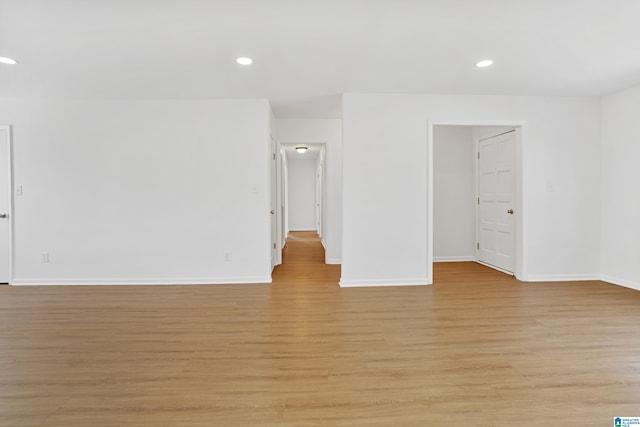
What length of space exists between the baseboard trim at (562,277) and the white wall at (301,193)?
7988 mm

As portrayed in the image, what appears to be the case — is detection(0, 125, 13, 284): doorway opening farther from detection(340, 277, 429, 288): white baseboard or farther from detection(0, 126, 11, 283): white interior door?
detection(340, 277, 429, 288): white baseboard

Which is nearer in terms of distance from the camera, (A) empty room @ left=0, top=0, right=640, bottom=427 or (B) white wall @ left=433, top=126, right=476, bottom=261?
(A) empty room @ left=0, top=0, right=640, bottom=427

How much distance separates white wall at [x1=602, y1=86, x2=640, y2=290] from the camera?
407 cm

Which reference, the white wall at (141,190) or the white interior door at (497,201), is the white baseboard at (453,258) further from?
the white wall at (141,190)

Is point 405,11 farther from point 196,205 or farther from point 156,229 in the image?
point 156,229

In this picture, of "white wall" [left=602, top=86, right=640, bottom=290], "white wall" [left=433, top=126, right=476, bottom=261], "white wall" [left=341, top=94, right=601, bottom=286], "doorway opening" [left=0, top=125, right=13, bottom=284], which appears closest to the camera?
"white wall" [left=602, top=86, right=640, bottom=290]

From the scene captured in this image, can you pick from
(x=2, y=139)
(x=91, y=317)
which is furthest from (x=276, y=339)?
(x=2, y=139)

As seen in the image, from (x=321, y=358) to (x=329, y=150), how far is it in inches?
163

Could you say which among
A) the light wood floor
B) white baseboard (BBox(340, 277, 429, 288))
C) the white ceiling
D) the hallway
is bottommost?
the light wood floor

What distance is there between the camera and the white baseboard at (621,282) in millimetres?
4082

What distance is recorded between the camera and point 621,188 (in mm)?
4242

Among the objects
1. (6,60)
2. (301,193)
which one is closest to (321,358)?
(6,60)

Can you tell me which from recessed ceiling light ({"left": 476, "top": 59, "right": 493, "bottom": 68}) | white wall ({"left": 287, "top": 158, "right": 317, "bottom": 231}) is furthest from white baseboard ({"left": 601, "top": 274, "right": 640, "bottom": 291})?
white wall ({"left": 287, "top": 158, "right": 317, "bottom": 231})

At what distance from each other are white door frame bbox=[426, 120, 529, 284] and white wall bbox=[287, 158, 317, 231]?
24.6 feet
